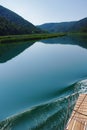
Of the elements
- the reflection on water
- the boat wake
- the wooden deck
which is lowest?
the boat wake

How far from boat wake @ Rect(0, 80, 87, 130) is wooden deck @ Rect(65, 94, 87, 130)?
48.1 inches

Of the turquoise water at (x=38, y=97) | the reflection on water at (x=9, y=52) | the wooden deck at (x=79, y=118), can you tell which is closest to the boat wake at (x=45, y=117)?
the turquoise water at (x=38, y=97)

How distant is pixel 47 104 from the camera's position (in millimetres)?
20281

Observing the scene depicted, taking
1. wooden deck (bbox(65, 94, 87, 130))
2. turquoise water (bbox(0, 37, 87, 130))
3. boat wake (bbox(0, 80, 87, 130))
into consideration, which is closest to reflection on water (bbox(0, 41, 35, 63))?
turquoise water (bbox(0, 37, 87, 130))

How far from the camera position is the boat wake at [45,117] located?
16.3 meters

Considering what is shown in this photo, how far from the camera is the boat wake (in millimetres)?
16266

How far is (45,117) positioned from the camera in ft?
57.9

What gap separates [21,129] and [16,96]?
25.6 feet

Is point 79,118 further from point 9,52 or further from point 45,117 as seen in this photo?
point 9,52

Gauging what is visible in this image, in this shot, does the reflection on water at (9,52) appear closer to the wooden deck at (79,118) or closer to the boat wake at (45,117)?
the boat wake at (45,117)

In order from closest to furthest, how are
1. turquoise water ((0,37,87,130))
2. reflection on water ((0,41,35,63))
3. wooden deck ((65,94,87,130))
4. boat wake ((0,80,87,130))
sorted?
wooden deck ((65,94,87,130)) → boat wake ((0,80,87,130)) → turquoise water ((0,37,87,130)) → reflection on water ((0,41,35,63))

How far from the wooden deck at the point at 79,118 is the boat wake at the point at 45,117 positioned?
48.1 inches

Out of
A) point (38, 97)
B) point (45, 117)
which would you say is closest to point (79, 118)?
point (45, 117)

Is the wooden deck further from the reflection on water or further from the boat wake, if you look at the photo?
the reflection on water
